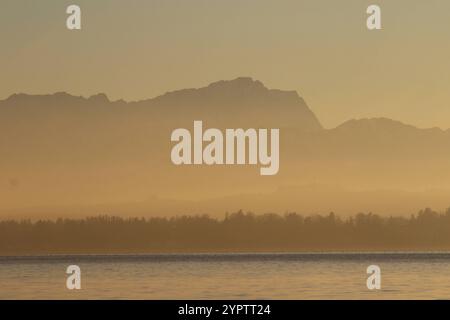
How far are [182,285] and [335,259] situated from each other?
47.1 metres

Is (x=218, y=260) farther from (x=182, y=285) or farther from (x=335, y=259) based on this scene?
(x=182, y=285)

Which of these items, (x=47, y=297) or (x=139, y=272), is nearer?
(x=47, y=297)

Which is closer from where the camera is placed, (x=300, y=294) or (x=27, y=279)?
(x=300, y=294)
